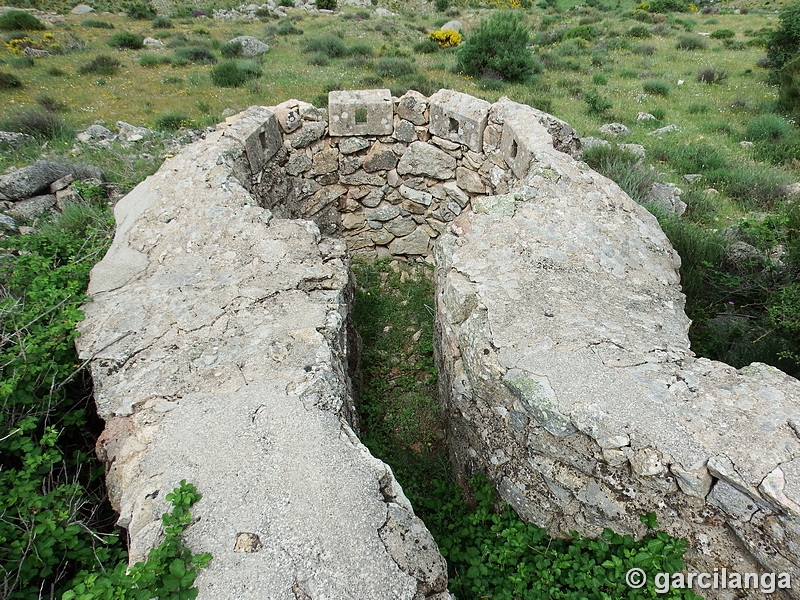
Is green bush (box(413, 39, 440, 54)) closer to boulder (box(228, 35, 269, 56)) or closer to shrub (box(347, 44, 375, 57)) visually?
shrub (box(347, 44, 375, 57))

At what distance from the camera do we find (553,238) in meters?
3.33

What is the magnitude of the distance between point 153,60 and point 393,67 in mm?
7319

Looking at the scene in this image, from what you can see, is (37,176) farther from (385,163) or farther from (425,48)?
(425,48)

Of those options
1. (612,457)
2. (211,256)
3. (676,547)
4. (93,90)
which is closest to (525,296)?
(612,457)

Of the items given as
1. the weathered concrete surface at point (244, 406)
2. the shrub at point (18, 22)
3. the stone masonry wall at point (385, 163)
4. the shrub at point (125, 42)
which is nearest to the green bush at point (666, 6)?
the shrub at point (125, 42)

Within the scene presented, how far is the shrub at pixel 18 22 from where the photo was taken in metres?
17.5

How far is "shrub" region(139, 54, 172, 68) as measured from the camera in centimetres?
1352

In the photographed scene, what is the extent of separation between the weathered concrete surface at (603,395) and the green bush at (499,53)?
9802 mm

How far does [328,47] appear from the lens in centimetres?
1459

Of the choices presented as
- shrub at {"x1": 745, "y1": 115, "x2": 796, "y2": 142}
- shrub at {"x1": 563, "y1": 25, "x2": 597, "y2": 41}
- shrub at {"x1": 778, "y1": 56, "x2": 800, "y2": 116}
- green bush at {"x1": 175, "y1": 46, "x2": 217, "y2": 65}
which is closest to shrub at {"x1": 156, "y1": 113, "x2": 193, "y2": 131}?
green bush at {"x1": 175, "y1": 46, "x2": 217, "y2": 65}

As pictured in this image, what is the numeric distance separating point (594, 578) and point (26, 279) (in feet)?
14.2

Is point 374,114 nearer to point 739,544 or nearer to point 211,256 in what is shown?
point 211,256

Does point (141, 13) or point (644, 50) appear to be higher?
point (141, 13)

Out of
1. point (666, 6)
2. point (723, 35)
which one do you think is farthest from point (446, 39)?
point (666, 6)
